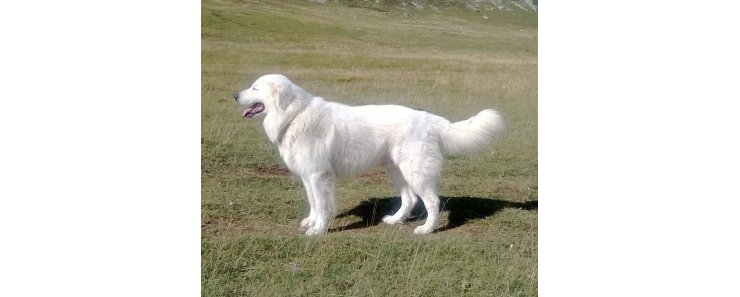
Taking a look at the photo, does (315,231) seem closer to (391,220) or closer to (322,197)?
A: (322,197)

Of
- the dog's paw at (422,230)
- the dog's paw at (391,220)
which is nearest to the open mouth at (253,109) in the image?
the dog's paw at (391,220)

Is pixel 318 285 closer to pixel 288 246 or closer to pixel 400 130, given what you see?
pixel 288 246

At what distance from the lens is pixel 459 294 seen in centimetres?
565

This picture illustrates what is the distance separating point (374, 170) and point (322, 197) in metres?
0.51

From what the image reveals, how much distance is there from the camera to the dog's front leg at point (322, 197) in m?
5.79

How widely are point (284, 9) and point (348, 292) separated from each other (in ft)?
7.28

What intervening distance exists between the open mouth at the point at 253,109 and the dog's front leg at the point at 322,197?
606 millimetres

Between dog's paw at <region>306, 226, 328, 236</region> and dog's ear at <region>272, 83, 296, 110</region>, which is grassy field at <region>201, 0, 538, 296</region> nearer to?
dog's paw at <region>306, 226, 328, 236</region>

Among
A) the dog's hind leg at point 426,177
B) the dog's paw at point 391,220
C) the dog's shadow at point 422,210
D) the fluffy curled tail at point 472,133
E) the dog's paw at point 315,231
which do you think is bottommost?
the dog's paw at point 315,231

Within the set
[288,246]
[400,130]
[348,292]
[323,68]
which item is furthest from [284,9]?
[348,292]

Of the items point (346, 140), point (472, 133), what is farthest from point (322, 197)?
point (472, 133)

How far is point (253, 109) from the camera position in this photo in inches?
224

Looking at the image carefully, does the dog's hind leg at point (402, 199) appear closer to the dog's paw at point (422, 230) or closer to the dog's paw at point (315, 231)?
the dog's paw at point (422, 230)

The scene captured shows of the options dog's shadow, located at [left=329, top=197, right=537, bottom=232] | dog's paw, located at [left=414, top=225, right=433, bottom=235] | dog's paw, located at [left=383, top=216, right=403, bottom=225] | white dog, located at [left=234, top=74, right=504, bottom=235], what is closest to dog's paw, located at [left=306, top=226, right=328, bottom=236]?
white dog, located at [left=234, top=74, right=504, bottom=235]
